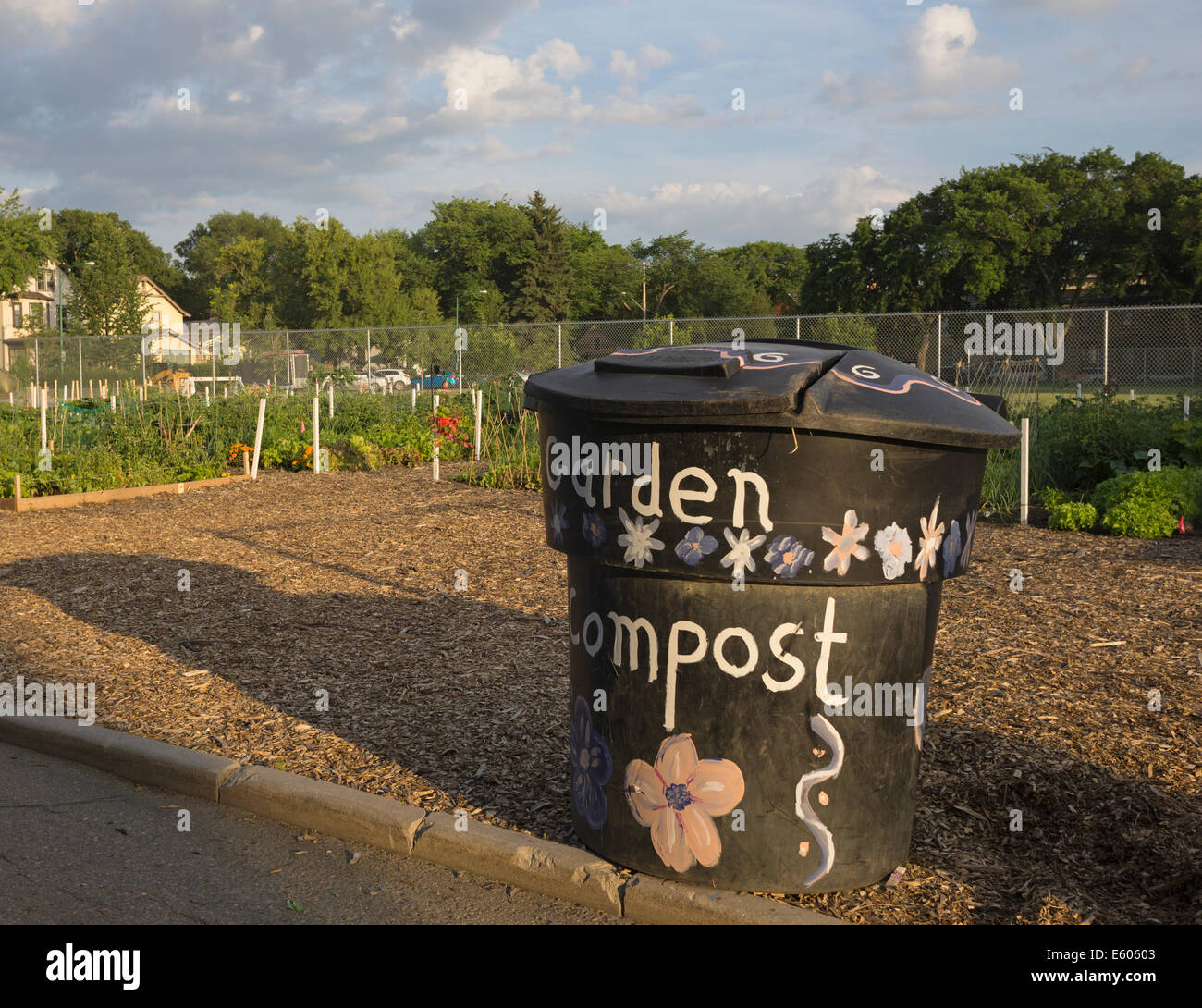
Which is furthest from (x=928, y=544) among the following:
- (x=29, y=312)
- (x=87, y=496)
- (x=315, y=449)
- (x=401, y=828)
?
(x=29, y=312)

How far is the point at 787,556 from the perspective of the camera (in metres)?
2.67

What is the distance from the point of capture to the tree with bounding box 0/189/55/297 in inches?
1829

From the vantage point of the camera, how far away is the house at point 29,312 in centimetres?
6139

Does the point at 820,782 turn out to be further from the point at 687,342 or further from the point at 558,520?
the point at 687,342

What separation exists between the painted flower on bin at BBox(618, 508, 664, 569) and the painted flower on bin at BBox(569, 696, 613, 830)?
1.79 ft

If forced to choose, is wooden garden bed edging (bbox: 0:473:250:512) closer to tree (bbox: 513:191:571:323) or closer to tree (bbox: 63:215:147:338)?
tree (bbox: 63:215:147:338)

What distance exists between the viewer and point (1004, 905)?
2957 millimetres

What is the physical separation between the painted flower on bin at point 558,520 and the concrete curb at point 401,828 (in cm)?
99

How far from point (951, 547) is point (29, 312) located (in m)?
79.0

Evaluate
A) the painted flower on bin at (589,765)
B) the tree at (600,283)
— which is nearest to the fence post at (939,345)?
the painted flower on bin at (589,765)

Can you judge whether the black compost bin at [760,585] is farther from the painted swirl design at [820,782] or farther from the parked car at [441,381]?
the parked car at [441,381]

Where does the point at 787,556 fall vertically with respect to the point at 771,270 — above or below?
below
